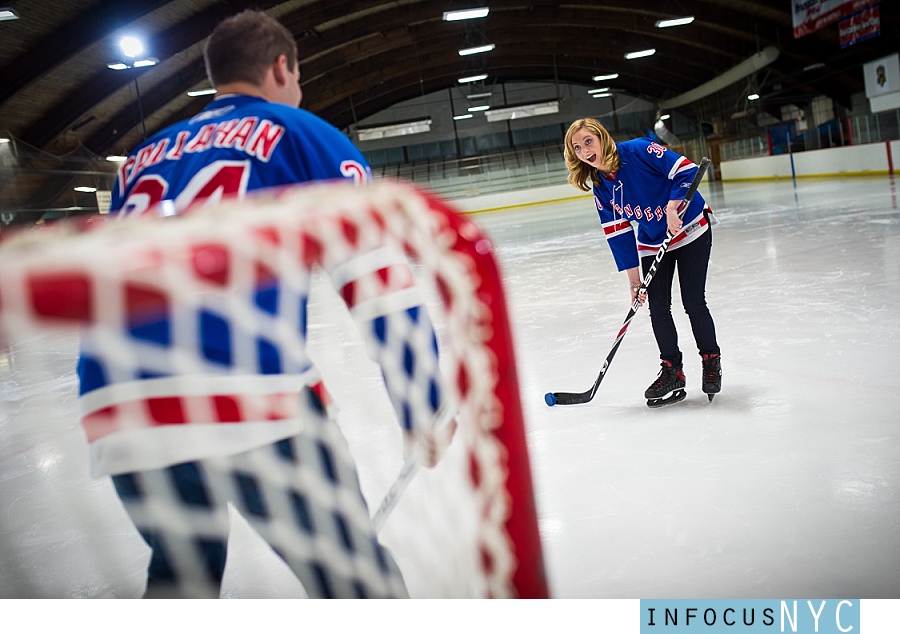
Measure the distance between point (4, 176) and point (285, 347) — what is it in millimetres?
11798

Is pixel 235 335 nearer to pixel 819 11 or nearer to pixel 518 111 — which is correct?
pixel 819 11

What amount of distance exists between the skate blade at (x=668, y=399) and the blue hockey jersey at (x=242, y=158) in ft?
6.40

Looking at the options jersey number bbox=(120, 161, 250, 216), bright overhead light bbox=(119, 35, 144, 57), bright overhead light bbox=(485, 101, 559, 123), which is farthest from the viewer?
bright overhead light bbox=(485, 101, 559, 123)

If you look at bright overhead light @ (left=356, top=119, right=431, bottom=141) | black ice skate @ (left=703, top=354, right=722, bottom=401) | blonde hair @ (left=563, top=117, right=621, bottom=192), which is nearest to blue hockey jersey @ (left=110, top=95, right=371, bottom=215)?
blonde hair @ (left=563, top=117, right=621, bottom=192)

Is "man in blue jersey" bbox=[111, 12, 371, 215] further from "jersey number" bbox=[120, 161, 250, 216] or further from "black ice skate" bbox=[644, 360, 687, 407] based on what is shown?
"black ice skate" bbox=[644, 360, 687, 407]

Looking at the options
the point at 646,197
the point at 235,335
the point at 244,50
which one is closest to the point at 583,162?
the point at 646,197

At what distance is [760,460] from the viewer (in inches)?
83.4

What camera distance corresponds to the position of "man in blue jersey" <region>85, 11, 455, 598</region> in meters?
0.89

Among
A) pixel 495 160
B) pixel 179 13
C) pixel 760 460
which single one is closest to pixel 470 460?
pixel 760 460

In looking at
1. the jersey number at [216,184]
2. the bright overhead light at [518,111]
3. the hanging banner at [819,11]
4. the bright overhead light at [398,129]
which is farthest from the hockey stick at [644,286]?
the bright overhead light at [398,129]

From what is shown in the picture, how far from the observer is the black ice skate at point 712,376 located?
2.65 meters

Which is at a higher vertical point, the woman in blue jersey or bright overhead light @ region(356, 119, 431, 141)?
bright overhead light @ region(356, 119, 431, 141)

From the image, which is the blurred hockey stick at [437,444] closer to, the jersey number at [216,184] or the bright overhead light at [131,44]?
the jersey number at [216,184]

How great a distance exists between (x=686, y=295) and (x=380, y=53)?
66.6 ft
